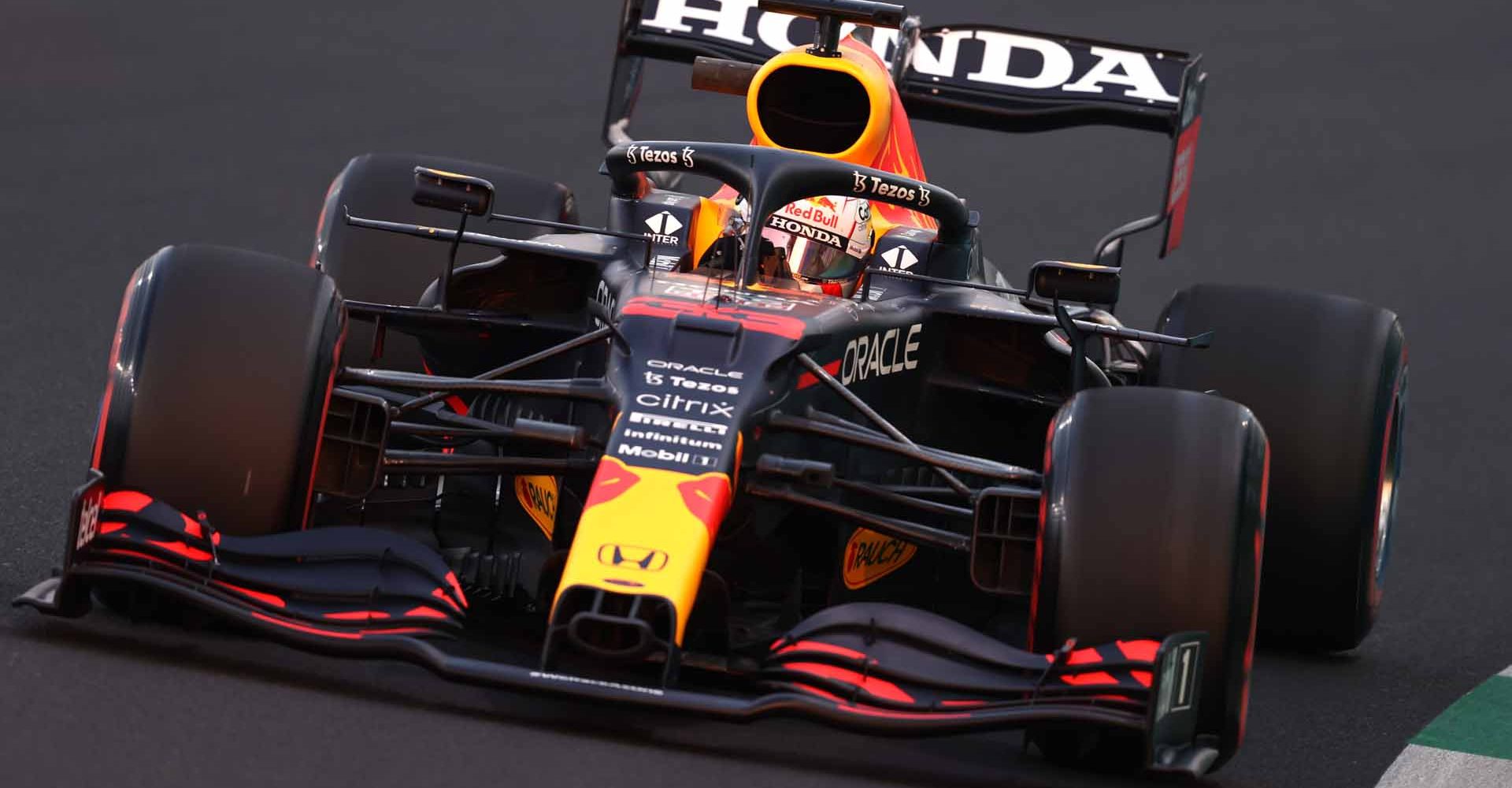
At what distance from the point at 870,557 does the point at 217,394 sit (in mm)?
1987

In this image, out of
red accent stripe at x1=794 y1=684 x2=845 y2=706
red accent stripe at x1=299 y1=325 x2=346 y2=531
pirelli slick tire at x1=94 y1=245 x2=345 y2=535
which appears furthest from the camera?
red accent stripe at x1=299 y1=325 x2=346 y2=531

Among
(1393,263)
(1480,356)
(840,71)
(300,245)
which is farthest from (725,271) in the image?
(1393,263)

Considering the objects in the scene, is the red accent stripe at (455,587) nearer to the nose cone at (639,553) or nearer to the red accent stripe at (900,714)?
the nose cone at (639,553)

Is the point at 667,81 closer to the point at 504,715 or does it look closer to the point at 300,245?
the point at 300,245

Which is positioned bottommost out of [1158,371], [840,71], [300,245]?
[300,245]

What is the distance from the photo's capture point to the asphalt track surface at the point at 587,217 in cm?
541

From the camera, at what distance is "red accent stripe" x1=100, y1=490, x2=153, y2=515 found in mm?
5934

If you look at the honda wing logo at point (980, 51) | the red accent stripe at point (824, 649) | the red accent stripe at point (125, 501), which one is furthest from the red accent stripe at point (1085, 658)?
the honda wing logo at point (980, 51)

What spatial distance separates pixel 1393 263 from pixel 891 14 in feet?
27.0

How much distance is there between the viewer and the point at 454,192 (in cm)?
713

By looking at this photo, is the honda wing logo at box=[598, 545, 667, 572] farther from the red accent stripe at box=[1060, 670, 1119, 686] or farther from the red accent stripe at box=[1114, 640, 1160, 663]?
the red accent stripe at box=[1114, 640, 1160, 663]

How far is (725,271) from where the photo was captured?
741cm

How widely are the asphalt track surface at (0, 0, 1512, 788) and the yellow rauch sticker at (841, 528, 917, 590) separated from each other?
81 cm

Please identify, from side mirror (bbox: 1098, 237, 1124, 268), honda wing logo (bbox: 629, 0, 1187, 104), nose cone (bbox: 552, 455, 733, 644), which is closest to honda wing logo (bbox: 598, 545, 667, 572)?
nose cone (bbox: 552, 455, 733, 644)
